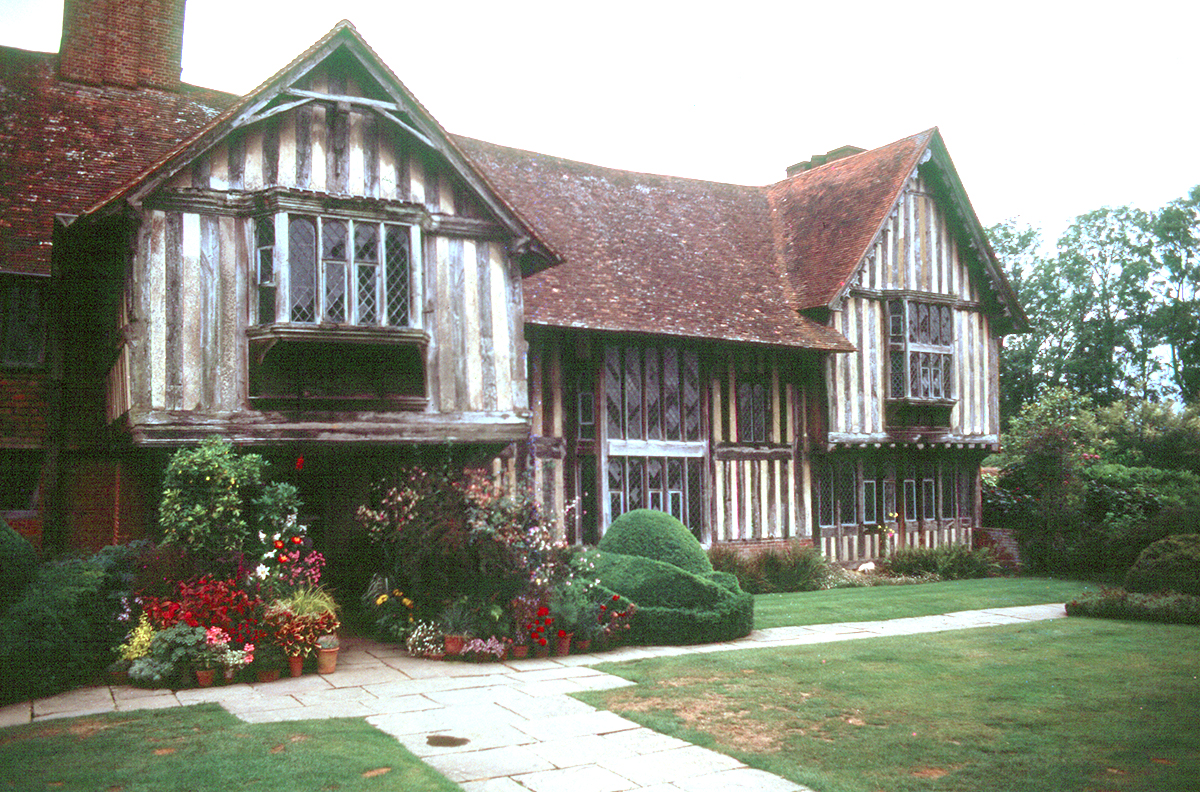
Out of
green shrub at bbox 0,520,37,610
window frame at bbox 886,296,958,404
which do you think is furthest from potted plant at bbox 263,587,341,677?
window frame at bbox 886,296,958,404

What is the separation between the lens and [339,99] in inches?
480

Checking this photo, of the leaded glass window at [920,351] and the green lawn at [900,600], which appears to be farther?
the leaded glass window at [920,351]

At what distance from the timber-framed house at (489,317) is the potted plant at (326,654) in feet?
9.93

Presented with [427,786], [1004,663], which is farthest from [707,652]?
[427,786]

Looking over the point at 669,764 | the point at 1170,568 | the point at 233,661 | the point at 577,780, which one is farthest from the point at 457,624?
the point at 1170,568

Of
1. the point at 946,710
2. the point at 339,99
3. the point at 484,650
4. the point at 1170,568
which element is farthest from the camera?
the point at 1170,568

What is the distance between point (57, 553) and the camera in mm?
13195

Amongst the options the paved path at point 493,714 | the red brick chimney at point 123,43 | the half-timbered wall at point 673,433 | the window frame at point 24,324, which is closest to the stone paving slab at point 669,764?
the paved path at point 493,714

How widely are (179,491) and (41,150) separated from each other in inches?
311

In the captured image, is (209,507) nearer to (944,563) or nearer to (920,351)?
(920,351)

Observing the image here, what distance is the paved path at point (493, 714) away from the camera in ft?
20.2

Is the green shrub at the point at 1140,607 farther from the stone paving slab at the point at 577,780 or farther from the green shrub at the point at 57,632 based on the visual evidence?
the green shrub at the point at 57,632

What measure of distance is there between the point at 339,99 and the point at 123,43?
7.56 meters

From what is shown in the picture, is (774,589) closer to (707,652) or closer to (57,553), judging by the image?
(707,652)
